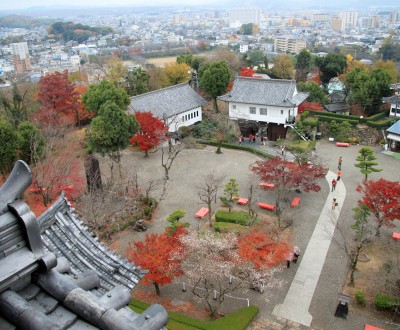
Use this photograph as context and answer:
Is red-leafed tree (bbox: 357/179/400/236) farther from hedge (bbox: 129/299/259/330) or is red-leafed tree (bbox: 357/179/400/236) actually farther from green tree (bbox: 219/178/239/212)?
hedge (bbox: 129/299/259/330)

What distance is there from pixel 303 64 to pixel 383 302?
170 ft

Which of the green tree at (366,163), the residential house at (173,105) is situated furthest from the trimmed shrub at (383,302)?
the residential house at (173,105)

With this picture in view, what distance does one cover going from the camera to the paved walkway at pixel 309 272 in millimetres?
18828

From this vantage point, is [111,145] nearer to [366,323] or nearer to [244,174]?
[244,174]

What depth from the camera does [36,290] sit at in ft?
14.7

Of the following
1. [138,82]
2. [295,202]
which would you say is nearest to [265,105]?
[295,202]

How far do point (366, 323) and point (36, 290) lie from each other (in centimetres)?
1770

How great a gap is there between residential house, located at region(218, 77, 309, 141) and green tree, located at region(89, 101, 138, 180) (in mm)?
15278

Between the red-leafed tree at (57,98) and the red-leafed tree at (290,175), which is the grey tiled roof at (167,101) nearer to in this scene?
the red-leafed tree at (57,98)

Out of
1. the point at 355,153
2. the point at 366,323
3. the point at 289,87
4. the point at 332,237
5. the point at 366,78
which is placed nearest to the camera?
the point at 366,323

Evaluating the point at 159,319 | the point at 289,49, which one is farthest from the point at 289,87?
the point at 289,49

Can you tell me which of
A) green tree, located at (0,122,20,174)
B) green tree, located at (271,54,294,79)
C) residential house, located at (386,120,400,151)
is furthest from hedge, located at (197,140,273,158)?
green tree, located at (271,54,294,79)

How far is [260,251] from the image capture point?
19031 millimetres

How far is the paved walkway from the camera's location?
1883 cm
